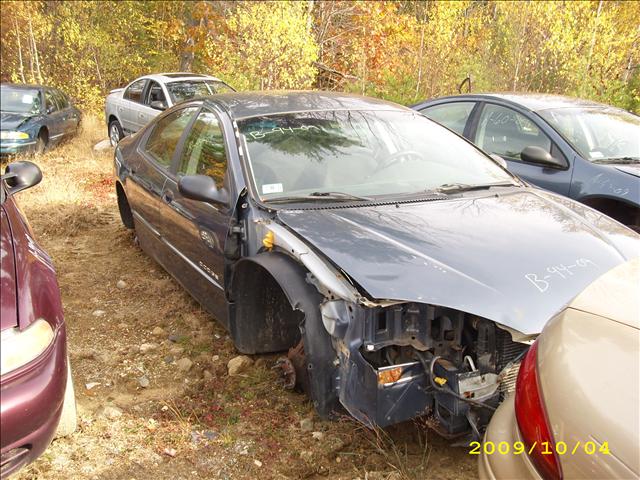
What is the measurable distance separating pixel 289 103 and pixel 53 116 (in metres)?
9.99

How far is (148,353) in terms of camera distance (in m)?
3.73

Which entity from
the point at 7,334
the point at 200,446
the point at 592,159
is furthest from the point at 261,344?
the point at 592,159

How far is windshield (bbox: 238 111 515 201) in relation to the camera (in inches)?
131

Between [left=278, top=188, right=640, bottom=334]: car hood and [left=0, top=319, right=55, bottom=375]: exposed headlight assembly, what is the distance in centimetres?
120

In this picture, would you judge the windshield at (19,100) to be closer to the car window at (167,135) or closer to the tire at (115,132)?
the tire at (115,132)

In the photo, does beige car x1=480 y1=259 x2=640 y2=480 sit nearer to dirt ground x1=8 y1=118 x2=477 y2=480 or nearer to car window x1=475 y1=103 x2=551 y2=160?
dirt ground x1=8 y1=118 x2=477 y2=480

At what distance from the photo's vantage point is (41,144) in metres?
11.5

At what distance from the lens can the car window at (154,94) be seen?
10540mm

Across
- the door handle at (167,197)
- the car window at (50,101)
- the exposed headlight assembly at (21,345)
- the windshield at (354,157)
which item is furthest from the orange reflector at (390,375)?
the car window at (50,101)

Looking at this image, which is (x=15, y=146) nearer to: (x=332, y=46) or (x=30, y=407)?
(x=332, y=46)

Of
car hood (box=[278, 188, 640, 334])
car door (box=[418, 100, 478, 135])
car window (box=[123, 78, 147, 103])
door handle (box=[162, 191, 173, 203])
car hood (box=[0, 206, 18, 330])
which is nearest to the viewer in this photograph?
car hood (box=[0, 206, 18, 330])

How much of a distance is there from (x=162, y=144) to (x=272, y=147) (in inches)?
56.5

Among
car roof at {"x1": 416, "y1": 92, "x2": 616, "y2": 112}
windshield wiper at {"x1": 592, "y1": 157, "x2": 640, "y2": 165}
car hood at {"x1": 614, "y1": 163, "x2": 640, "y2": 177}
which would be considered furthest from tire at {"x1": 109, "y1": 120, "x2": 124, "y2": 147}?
car hood at {"x1": 614, "y1": 163, "x2": 640, "y2": 177}
